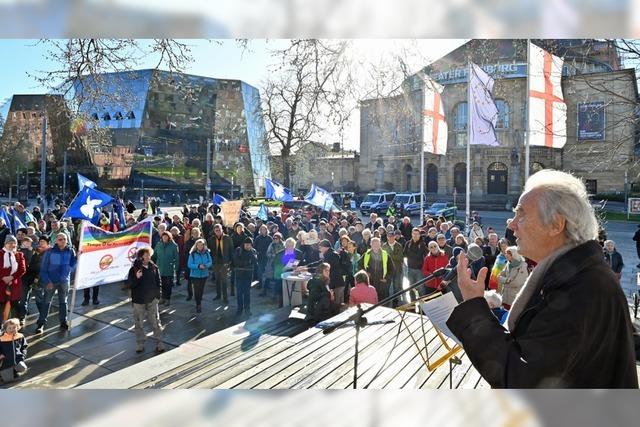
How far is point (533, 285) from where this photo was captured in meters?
1.84

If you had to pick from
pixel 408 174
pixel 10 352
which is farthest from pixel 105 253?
pixel 408 174

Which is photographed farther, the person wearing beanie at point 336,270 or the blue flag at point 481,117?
the blue flag at point 481,117

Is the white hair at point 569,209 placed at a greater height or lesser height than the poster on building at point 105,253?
greater

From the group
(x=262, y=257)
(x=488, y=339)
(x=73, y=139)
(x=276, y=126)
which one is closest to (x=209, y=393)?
(x=488, y=339)

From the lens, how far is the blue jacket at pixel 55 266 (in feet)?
28.7

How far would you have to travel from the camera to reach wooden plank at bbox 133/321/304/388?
548cm

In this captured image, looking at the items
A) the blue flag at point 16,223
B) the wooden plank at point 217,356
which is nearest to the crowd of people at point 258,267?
the blue flag at point 16,223

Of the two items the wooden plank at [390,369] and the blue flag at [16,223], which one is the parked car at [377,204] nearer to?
the blue flag at [16,223]

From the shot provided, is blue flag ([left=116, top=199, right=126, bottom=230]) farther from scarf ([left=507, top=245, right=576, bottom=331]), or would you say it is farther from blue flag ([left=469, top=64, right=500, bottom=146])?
scarf ([left=507, top=245, right=576, bottom=331])

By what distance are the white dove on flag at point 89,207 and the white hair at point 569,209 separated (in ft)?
38.7

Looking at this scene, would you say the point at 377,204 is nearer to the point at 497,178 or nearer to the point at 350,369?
the point at 497,178

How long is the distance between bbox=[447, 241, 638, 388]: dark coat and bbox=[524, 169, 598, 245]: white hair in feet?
0.19

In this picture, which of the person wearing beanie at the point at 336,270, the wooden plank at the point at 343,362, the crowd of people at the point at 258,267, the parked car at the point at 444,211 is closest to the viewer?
the wooden plank at the point at 343,362

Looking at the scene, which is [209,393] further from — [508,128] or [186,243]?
[508,128]
